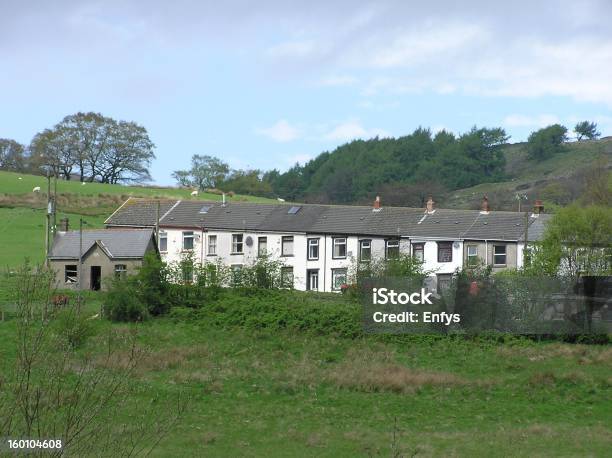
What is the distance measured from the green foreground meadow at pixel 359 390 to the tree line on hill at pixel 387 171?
92612 mm

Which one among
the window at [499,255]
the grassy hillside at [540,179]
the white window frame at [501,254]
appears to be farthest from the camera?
the grassy hillside at [540,179]

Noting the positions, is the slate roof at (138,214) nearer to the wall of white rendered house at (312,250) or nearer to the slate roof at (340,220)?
the slate roof at (340,220)

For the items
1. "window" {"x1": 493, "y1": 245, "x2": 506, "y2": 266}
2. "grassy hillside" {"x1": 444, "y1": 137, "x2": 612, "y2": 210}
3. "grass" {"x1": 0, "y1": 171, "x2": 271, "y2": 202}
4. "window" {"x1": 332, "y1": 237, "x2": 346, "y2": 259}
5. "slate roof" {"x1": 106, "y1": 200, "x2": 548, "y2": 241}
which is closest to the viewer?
"window" {"x1": 493, "y1": 245, "x2": 506, "y2": 266}

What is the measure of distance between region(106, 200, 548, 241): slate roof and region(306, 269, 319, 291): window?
276 centimetres

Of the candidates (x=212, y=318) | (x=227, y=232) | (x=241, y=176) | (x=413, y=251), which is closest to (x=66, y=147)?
(x=241, y=176)

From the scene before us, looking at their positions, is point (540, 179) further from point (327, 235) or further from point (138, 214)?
point (327, 235)

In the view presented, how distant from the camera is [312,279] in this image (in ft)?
207

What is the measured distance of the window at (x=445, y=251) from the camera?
60.5 m

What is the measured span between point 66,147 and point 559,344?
94901 millimetres

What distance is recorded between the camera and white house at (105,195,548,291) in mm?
59969

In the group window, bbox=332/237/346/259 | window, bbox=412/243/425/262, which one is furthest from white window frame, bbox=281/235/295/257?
window, bbox=412/243/425/262

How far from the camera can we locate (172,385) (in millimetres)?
28344

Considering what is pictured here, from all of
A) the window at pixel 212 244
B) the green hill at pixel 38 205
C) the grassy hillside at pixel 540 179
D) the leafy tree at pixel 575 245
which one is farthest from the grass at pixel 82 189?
the leafy tree at pixel 575 245

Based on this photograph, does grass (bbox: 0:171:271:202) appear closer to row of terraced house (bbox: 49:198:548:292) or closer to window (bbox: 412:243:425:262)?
row of terraced house (bbox: 49:198:548:292)
